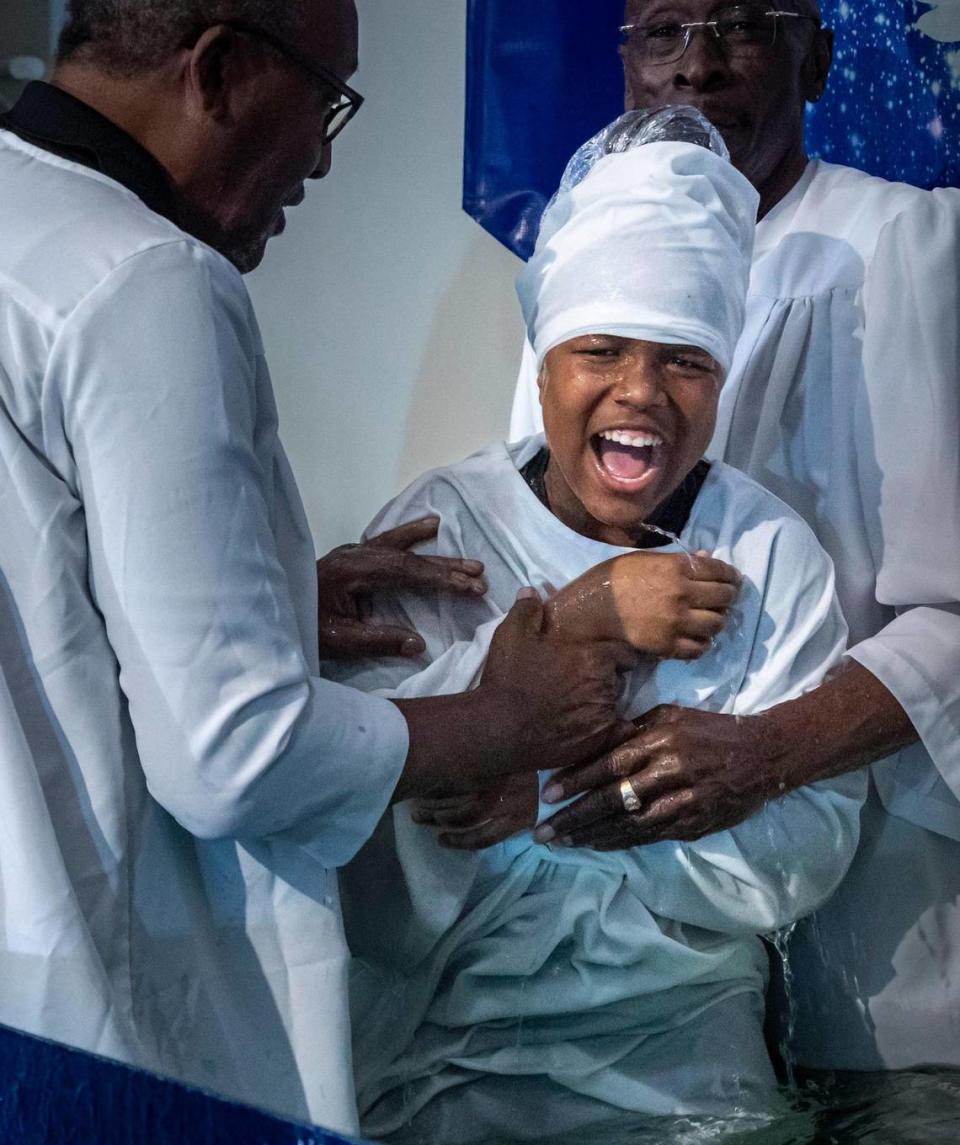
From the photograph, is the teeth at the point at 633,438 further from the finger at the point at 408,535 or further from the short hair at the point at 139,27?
the short hair at the point at 139,27

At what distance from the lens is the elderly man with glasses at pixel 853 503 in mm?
1935

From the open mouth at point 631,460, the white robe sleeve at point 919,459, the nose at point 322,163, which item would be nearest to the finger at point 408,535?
the open mouth at point 631,460

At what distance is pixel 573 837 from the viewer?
184cm

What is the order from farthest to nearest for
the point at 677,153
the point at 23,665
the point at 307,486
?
the point at 307,486 < the point at 677,153 < the point at 23,665

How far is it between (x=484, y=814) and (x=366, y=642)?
244 millimetres

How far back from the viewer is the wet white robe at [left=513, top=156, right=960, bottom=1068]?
2.08 meters

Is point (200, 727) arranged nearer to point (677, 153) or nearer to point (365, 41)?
point (677, 153)

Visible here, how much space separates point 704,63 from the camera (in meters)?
2.27

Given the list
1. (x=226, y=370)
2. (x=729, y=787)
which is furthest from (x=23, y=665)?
(x=729, y=787)

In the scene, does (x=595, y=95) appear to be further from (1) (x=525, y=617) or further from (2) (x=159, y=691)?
(2) (x=159, y=691)

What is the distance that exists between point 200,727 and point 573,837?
1.91 feet

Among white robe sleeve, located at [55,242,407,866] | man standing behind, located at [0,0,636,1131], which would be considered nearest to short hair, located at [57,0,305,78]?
man standing behind, located at [0,0,636,1131]

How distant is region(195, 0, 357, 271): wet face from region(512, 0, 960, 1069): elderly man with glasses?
697 mm

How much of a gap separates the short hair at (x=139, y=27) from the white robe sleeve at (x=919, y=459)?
950 mm
